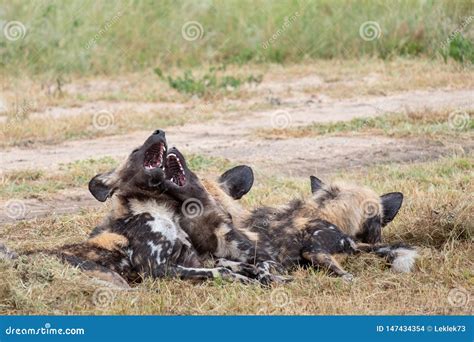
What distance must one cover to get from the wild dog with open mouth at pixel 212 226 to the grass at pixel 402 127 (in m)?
4.31

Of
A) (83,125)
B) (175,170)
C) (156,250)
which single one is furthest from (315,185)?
(83,125)

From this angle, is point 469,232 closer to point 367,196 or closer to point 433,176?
point 367,196

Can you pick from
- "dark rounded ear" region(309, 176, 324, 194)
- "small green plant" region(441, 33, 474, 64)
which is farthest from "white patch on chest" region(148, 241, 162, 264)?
"small green plant" region(441, 33, 474, 64)

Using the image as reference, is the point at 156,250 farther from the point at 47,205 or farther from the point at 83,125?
the point at 83,125

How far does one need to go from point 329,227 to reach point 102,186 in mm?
1313

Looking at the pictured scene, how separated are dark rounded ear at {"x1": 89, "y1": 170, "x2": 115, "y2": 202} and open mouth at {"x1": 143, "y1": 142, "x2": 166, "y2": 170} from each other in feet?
0.78

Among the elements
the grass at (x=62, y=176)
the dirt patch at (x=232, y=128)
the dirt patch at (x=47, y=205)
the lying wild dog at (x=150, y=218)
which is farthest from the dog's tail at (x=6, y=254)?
the dirt patch at (x=232, y=128)

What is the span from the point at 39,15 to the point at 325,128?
4982 millimetres

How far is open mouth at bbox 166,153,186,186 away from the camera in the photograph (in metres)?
6.65

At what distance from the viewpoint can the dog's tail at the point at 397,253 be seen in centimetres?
642

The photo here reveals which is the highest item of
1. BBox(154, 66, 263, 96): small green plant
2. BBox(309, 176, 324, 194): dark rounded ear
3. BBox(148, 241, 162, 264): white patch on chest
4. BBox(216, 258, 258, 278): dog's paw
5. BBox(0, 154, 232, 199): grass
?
BBox(154, 66, 263, 96): small green plant

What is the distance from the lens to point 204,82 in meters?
13.3

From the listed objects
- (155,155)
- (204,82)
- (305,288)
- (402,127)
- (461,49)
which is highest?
(461,49)

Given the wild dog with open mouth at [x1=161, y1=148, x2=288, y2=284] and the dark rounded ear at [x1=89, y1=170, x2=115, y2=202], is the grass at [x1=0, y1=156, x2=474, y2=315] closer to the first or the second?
the wild dog with open mouth at [x1=161, y1=148, x2=288, y2=284]
